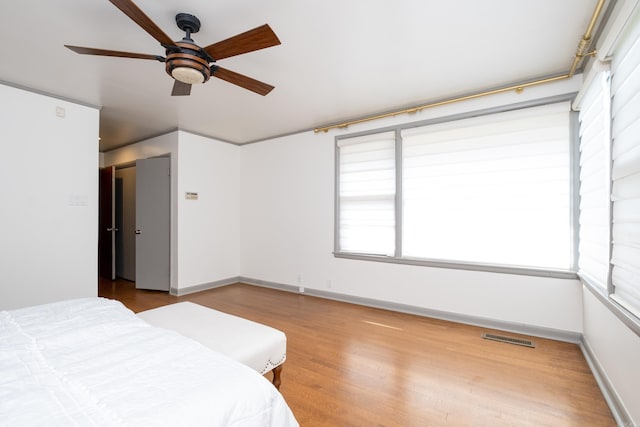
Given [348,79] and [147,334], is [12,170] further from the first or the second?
[348,79]

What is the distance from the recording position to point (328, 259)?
14.5 ft

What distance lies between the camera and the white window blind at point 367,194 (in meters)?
3.93

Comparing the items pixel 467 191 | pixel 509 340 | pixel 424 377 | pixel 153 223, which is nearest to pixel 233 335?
pixel 424 377

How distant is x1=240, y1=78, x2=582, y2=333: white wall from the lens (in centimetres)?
294

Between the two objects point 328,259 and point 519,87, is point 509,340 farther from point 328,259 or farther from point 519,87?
point 519,87

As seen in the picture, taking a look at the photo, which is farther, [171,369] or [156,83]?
[156,83]

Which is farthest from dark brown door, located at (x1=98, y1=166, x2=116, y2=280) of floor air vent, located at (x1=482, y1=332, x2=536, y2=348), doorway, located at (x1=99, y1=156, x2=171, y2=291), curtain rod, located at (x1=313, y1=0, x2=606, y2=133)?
floor air vent, located at (x1=482, y1=332, x2=536, y2=348)

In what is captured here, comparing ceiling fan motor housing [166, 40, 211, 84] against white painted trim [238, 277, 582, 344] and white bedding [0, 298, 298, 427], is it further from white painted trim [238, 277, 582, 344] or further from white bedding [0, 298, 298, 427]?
white painted trim [238, 277, 582, 344]

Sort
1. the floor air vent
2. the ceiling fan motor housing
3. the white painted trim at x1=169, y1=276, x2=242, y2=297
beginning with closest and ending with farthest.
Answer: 1. the ceiling fan motor housing
2. the floor air vent
3. the white painted trim at x1=169, y1=276, x2=242, y2=297

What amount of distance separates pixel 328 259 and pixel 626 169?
334cm

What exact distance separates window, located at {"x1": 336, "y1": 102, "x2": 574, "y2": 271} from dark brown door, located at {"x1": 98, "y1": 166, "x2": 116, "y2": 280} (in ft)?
14.9

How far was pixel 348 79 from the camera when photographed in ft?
9.87

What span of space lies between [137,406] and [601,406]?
2663 mm

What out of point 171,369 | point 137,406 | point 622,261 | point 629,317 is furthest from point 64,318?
point 622,261
